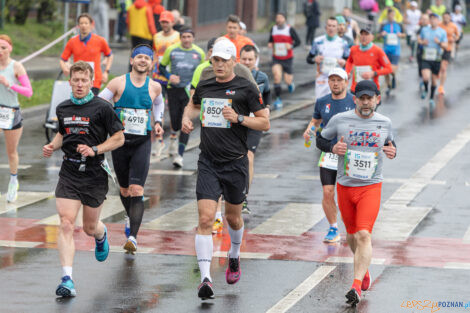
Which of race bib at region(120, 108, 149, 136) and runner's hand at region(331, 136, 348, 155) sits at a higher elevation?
runner's hand at region(331, 136, 348, 155)

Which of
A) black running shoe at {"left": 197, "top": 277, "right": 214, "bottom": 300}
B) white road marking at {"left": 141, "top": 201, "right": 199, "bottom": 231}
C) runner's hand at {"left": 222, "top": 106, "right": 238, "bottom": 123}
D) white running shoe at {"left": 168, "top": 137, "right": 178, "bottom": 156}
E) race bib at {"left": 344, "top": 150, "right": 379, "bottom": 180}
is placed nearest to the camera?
black running shoe at {"left": 197, "top": 277, "right": 214, "bottom": 300}

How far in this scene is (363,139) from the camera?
9.66m

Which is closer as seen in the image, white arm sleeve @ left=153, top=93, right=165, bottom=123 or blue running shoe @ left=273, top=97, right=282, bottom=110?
white arm sleeve @ left=153, top=93, right=165, bottom=123

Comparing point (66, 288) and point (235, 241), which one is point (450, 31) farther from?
point (66, 288)

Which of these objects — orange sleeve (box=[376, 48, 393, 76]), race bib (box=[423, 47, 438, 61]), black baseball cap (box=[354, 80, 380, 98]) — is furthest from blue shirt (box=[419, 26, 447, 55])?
black baseball cap (box=[354, 80, 380, 98])

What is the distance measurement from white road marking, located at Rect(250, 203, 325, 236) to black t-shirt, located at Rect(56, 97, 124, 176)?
298 cm

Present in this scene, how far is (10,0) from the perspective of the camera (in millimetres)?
31969

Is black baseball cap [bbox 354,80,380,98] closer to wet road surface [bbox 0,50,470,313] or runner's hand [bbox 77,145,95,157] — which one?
wet road surface [bbox 0,50,470,313]

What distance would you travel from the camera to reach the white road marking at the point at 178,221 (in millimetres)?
12375

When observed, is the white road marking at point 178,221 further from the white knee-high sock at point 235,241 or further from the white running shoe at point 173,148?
the white running shoe at point 173,148

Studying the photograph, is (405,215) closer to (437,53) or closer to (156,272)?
(156,272)

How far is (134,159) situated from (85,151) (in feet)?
5.38

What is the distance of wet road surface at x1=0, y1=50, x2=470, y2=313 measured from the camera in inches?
363

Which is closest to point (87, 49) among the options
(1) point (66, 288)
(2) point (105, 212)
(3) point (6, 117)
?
(3) point (6, 117)
